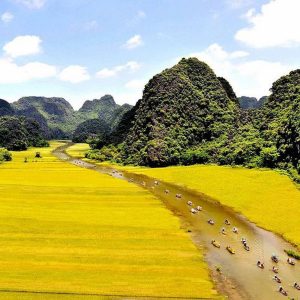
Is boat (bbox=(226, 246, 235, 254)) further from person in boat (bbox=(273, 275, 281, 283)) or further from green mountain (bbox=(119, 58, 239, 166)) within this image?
green mountain (bbox=(119, 58, 239, 166))

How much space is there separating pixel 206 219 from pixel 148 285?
27.2 m

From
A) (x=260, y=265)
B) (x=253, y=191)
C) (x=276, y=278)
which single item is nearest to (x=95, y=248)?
(x=260, y=265)

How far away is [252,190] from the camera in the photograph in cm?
8038

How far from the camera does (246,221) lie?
62094 millimetres

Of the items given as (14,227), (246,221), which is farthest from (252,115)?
(14,227)

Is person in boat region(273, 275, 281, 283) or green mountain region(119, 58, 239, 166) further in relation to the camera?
green mountain region(119, 58, 239, 166)

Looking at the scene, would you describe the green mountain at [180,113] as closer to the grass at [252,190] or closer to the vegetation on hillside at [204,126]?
Answer: the vegetation on hillside at [204,126]

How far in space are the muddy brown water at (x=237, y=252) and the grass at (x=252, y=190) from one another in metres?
2.47

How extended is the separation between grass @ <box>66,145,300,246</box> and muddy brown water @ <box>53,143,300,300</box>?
2468mm

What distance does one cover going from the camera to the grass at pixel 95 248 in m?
36.1

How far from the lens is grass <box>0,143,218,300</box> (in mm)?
36062

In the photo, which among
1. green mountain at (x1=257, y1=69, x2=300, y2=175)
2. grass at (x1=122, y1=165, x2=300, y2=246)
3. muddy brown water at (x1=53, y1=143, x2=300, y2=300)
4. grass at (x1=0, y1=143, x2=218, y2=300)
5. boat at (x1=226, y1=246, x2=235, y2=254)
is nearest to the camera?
grass at (x1=0, y1=143, x2=218, y2=300)

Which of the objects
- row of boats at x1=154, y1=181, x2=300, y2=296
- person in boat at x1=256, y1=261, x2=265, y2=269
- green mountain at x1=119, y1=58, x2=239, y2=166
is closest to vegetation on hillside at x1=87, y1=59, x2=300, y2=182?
green mountain at x1=119, y1=58, x2=239, y2=166

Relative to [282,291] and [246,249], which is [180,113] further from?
[282,291]
